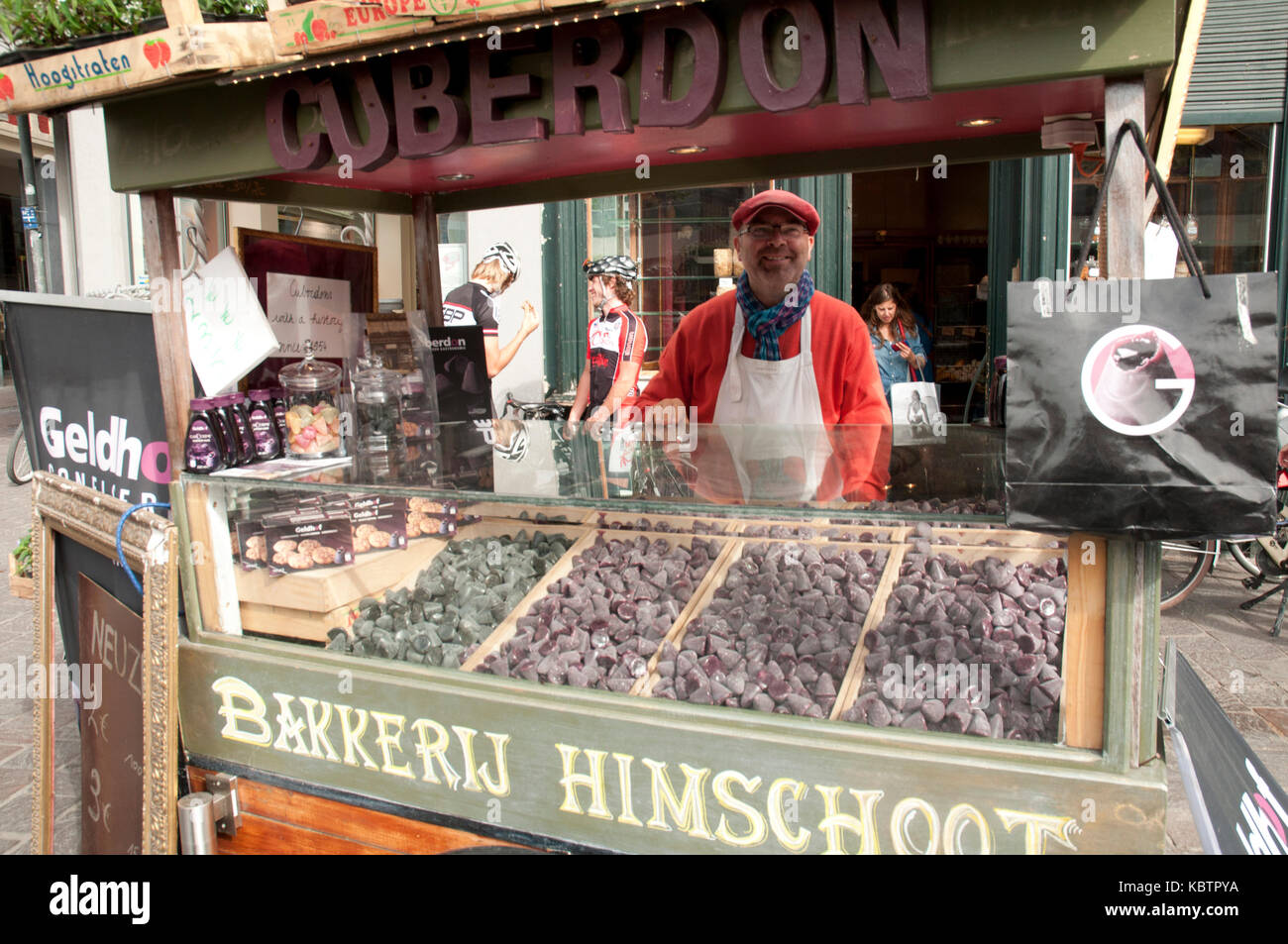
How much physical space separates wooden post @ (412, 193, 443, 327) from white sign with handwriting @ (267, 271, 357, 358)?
1.32ft

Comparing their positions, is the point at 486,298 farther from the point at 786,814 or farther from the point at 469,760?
the point at 786,814

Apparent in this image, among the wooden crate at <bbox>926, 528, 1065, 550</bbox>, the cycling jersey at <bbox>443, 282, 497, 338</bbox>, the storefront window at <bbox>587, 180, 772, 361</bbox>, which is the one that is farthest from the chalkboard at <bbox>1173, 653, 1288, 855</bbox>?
the storefront window at <bbox>587, 180, 772, 361</bbox>

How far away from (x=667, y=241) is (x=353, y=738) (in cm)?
571

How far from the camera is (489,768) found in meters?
1.71

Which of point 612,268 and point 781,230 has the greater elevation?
point 612,268

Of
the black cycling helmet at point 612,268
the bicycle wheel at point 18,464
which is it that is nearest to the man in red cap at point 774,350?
the black cycling helmet at point 612,268

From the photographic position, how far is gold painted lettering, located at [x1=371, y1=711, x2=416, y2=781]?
5.91 ft

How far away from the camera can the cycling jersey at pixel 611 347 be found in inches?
200

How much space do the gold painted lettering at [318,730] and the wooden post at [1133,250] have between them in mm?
1471

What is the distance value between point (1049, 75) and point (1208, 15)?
6561mm

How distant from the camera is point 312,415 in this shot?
2.35 meters

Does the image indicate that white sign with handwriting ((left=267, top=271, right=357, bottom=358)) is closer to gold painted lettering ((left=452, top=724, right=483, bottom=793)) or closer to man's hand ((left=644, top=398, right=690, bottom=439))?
man's hand ((left=644, top=398, right=690, bottom=439))

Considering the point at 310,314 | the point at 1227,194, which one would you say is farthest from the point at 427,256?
the point at 1227,194
